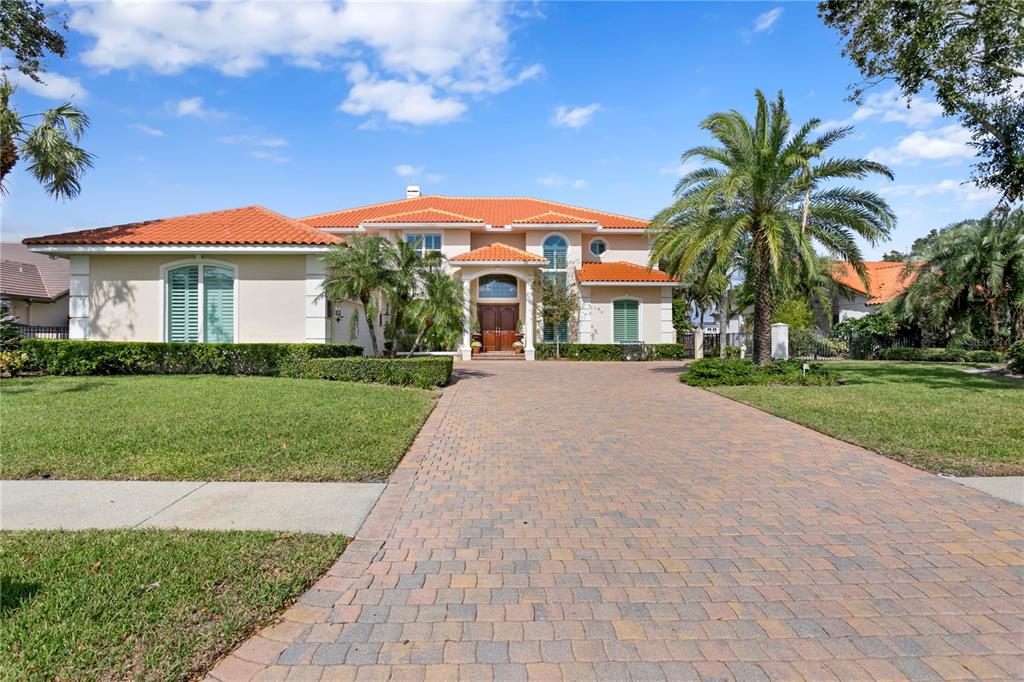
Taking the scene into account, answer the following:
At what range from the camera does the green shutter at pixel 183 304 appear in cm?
1634

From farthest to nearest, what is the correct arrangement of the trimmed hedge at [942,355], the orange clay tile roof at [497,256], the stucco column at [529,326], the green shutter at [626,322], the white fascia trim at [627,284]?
the green shutter at [626,322] < the white fascia trim at [627,284] < the stucco column at [529,326] < the orange clay tile roof at [497,256] < the trimmed hedge at [942,355]

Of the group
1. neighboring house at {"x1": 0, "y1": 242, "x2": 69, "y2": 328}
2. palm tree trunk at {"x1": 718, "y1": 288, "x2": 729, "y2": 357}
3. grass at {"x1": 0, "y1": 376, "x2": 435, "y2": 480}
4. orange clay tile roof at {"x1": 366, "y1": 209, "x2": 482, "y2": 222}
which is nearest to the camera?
grass at {"x1": 0, "y1": 376, "x2": 435, "y2": 480}

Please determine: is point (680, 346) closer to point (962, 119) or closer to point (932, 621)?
point (962, 119)

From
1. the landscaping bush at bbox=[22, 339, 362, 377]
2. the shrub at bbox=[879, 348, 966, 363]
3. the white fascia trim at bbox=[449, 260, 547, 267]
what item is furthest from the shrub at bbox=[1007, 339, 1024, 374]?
the landscaping bush at bbox=[22, 339, 362, 377]

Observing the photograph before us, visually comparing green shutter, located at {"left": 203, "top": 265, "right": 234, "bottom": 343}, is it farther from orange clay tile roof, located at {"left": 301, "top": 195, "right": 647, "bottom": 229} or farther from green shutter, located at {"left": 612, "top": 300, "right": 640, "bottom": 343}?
green shutter, located at {"left": 612, "top": 300, "right": 640, "bottom": 343}

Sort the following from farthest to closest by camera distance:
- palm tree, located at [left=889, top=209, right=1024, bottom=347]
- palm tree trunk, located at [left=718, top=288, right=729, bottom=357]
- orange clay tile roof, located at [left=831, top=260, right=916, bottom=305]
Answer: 1. orange clay tile roof, located at [left=831, top=260, right=916, bottom=305]
2. palm tree trunk, located at [left=718, top=288, right=729, bottom=357]
3. palm tree, located at [left=889, top=209, right=1024, bottom=347]

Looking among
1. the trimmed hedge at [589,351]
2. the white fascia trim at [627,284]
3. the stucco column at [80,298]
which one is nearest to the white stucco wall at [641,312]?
the white fascia trim at [627,284]

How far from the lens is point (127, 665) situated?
2832mm

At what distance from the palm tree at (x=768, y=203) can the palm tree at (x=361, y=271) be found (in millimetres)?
8651

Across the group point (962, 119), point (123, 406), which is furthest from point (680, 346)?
point (123, 406)

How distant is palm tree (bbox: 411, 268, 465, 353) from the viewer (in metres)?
16.4

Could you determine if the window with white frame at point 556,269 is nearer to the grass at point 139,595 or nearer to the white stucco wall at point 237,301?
the white stucco wall at point 237,301

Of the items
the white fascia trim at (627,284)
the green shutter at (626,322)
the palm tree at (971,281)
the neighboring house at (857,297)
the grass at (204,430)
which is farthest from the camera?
the neighboring house at (857,297)

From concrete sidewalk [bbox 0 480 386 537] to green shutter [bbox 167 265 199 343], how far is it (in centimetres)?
1135
